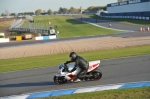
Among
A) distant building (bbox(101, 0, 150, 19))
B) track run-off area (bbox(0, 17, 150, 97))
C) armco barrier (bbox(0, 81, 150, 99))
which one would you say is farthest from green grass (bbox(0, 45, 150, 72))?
distant building (bbox(101, 0, 150, 19))

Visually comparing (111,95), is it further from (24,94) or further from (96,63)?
(24,94)

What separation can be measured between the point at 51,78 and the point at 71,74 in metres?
2.17

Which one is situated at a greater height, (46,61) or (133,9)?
(133,9)

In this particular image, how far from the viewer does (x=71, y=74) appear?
11141 millimetres

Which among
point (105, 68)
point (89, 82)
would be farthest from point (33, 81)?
point (105, 68)

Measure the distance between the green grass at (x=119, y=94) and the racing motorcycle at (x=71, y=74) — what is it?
6.48 ft

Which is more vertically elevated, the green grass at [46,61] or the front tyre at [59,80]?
the front tyre at [59,80]

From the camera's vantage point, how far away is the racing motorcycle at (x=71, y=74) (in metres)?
11.2

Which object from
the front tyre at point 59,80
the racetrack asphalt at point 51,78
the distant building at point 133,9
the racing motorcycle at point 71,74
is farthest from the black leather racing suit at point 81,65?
the distant building at point 133,9

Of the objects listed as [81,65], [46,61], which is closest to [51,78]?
[81,65]

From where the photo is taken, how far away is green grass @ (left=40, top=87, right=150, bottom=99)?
8524 millimetres

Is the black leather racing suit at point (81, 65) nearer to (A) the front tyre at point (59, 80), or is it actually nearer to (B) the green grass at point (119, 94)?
(A) the front tyre at point (59, 80)

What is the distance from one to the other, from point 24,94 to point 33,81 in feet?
7.58

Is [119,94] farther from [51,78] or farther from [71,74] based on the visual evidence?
[51,78]
